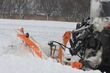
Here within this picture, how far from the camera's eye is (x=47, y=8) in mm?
44938

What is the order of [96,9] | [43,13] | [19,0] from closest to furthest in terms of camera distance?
[96,9], [43,13], [19,0]

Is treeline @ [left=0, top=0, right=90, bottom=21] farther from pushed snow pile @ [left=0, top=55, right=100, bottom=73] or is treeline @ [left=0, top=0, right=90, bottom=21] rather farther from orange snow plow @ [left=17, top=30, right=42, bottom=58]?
pushed snow pile @ [left=0, top=55, right=100, bottom=73]

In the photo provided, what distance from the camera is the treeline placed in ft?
140

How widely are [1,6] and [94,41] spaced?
36.5 m

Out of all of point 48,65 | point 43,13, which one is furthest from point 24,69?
point 43,13

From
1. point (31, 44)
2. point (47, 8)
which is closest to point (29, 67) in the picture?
point (31, 44)

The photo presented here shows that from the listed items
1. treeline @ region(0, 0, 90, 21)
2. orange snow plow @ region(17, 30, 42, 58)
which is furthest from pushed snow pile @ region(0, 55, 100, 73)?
treeline @ region(0, 0, 90, 21)

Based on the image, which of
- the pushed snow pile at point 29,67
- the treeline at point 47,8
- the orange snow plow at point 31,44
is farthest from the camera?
the treeline at point 47,8

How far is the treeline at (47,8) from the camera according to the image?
42.7m

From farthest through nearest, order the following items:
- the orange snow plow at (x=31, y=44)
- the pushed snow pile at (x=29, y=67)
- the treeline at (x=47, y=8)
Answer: the treeline at (x=47, y=8)
the orange snow plow at (x=31, y=44)
the pushed snow pile at (x=29, y=67)

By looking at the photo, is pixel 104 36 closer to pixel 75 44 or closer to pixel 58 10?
pixel 75 44

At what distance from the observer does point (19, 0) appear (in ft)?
151

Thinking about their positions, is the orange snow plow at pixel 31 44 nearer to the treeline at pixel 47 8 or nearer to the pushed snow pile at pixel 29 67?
the pushed snow pile at pixel 29 67

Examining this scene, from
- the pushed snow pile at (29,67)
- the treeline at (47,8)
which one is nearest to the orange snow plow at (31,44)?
the pushed snow pile at (29,67)
